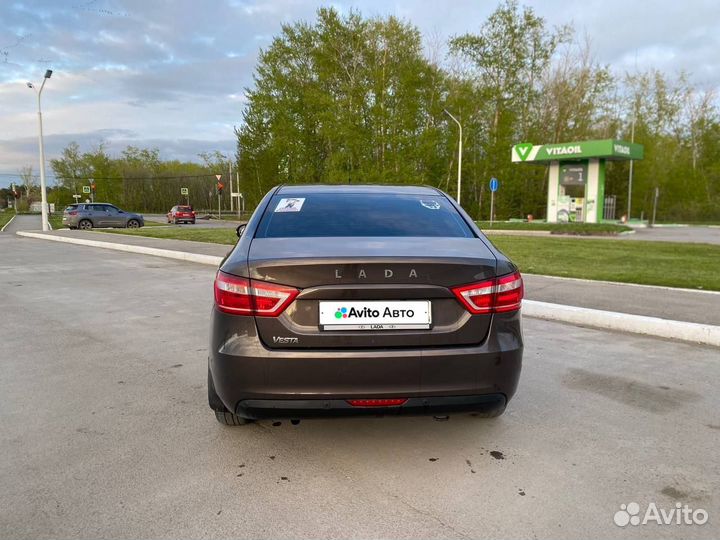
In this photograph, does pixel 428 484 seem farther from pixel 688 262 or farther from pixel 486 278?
pixel 688 262

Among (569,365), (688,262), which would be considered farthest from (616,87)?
(569,365)

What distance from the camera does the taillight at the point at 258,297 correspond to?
100 inches

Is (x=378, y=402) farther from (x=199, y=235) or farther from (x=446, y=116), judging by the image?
(x=446, y=116)

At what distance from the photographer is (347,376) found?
251cm

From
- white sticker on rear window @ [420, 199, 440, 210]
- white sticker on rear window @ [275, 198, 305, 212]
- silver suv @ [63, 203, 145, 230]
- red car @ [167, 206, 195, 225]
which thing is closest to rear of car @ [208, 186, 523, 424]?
white sticker on rear window @ [275, 198, 305, 212]

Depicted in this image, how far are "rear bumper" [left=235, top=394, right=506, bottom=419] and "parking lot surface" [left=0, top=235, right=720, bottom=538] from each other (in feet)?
1.24

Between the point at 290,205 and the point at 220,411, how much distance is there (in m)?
1.39

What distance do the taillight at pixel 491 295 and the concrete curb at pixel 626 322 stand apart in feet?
12.7

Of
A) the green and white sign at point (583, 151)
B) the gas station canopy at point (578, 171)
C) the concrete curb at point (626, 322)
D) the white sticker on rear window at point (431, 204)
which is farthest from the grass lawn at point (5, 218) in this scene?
the white sticker on rear window at point (431, 204)

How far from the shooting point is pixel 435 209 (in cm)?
361

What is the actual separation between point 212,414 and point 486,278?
207cm

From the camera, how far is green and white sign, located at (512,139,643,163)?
89.3 feet

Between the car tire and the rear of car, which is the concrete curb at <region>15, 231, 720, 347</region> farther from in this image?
the car tire

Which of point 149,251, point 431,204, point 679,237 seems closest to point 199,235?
point 149,251
